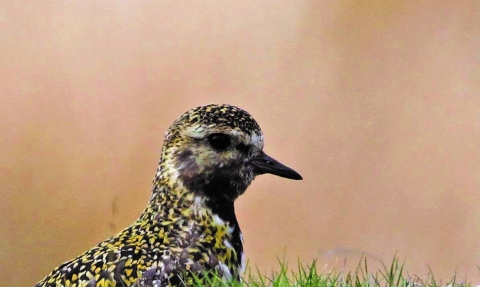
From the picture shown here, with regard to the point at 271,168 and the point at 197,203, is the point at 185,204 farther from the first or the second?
the point at 271,168

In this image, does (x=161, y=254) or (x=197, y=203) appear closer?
(x=161, y=254)

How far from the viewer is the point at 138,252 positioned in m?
2.47

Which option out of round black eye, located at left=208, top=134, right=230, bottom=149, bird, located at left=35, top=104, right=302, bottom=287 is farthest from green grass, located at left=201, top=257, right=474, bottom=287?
round black eye, located at left=208, top=134, right=230, bottom=149

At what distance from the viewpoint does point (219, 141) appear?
2689 mm

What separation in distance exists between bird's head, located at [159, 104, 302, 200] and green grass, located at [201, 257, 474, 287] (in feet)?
1.25

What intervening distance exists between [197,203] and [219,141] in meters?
0.26

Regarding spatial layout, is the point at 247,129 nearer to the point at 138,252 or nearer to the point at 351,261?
the point at 138,252

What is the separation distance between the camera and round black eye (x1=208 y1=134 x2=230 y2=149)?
2684 mm

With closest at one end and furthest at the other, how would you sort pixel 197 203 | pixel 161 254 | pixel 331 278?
pixel 161 254, pixel 331 278, pixel 197 203

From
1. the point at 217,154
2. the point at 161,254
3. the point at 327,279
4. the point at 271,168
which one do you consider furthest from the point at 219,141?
the point at 327,279

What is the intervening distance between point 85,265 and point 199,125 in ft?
2.28

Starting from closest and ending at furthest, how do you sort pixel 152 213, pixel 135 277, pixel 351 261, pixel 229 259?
pixel 135 277, pixel 229 259, pixel 152 213, pixel 351 261

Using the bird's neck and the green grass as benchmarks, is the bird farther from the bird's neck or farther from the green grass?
the green grass

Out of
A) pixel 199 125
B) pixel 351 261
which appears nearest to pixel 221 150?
pixel 199 125
